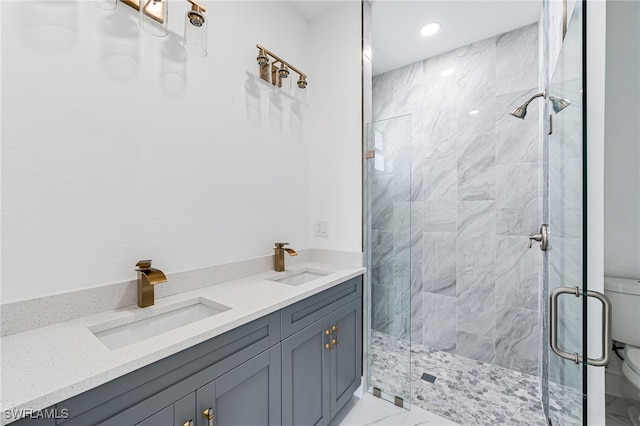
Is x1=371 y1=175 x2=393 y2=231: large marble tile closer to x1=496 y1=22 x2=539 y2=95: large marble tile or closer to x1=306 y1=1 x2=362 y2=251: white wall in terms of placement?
Result: x1=306 y1=1 x2=362 y2=251: white wall

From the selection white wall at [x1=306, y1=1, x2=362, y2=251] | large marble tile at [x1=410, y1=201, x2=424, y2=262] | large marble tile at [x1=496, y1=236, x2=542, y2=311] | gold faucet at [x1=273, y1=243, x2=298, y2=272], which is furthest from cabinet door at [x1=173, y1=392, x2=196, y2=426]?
large marble tile at [x1=496, y1=236, x2=542, y2=311]

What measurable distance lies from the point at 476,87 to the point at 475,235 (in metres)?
1.27

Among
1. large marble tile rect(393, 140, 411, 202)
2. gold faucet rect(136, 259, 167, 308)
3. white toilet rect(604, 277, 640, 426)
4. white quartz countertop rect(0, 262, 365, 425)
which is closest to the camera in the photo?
white quartz countertop rect(0, 262, 365, 425)

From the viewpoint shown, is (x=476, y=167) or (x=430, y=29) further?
(x=476, y=167)

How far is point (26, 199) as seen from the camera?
34.5 inches

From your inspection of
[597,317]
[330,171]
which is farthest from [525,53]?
[597,317]

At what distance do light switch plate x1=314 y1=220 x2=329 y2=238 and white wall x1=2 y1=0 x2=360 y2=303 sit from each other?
343mm

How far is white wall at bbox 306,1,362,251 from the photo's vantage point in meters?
1.90

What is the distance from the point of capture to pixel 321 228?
Answer: 204cm

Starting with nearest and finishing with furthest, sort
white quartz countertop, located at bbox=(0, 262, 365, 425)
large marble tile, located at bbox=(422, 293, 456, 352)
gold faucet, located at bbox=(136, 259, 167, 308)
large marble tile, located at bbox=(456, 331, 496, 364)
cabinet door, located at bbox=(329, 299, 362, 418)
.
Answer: white quartz countertop, located at bbox=(0, 262, 365, 425) → gold faucet, located at bbox=(136, 259, 167, 308) → cabinet door, located at bbox=(329, 299, 362, 418) → large marble tile, located at bbox=(456, 331, 496, 364) → large marble tile, located at bbox=(422, 293, 456, 352)

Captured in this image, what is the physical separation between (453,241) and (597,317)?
1.52 meters

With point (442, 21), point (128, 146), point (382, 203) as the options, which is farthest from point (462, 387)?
point (442, 21)

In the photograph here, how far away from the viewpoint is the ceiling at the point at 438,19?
1896mm

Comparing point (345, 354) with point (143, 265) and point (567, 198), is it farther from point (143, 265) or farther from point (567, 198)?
point (567, 198)
